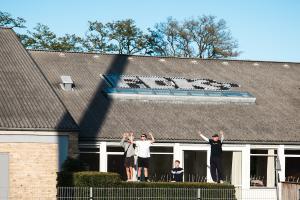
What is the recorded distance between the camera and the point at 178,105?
41.5m

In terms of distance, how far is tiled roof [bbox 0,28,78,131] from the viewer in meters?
32.8

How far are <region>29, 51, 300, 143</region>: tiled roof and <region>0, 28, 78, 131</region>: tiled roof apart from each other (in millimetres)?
1971

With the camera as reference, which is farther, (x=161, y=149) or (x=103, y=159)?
(x=161, y=149)

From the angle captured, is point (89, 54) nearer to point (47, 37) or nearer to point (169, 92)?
point (169, 92)

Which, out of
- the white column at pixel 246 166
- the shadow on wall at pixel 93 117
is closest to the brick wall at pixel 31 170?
the shadow on wall at pixel 93 117

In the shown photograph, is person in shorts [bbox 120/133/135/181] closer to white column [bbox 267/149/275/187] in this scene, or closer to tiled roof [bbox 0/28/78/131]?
tiled roof [bbox 0/28/78/131]

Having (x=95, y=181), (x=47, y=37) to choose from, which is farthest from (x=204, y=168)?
(x=47, y=37)

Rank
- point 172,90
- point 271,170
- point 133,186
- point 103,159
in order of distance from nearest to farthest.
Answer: point 133,186
point 103,159
point 271,170
point 172,90

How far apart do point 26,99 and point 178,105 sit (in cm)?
962

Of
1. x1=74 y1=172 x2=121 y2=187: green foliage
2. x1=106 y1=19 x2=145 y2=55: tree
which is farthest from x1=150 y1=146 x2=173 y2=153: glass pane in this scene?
x1=106 y1=19 x2=145 y2=55: tree

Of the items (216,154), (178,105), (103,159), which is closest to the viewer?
(216,154)

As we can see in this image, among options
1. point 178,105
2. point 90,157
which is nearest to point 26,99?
point 90,157

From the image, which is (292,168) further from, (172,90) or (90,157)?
(90,157)

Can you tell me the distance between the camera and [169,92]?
4212 centimetres
